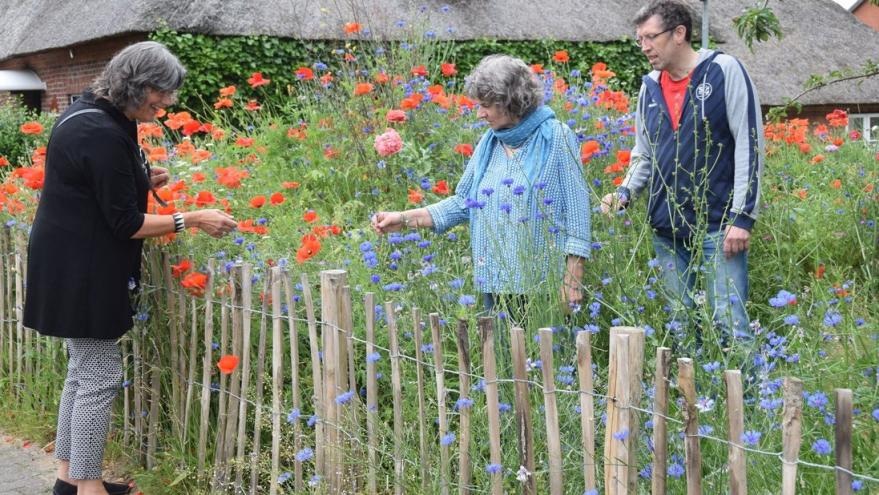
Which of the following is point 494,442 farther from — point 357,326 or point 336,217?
point 336,217

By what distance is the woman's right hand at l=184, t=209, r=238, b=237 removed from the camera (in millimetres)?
3117

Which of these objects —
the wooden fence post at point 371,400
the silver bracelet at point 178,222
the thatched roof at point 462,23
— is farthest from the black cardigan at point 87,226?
the thatched roof at point 462,23

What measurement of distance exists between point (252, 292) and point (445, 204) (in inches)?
30.6

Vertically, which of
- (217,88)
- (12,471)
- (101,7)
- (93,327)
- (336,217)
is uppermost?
(101,7)

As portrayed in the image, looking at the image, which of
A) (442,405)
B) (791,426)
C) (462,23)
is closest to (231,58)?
(462,23)

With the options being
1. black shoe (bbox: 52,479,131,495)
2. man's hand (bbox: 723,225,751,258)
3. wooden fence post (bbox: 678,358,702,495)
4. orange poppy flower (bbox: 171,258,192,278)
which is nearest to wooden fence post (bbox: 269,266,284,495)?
orange poppy flower (bbox: 171,258,192,278)

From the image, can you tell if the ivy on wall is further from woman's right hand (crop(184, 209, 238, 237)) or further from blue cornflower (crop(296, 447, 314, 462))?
blue cornflower (crop(296, 447, 314, 462))

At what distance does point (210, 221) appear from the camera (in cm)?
313

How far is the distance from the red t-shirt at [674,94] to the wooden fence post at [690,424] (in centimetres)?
154

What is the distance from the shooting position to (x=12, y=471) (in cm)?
381

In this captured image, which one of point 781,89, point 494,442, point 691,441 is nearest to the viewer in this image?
point 691,441

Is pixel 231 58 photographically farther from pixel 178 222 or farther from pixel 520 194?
pixel 520 194

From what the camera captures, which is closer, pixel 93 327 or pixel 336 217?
pixel 93 327

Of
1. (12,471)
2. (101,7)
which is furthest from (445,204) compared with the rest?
(101,7)
